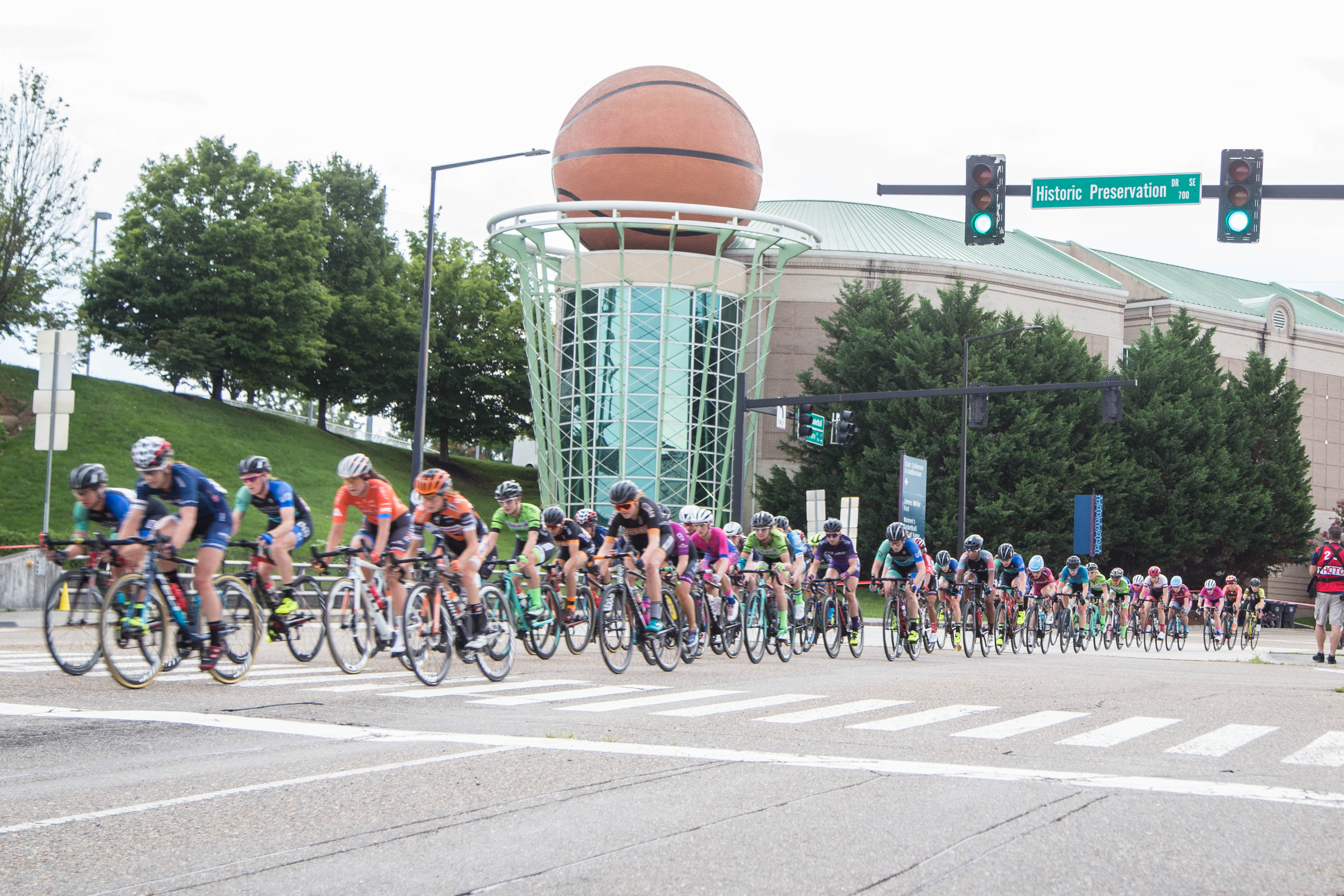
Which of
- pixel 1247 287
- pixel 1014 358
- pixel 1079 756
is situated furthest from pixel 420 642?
pixel 1247 287

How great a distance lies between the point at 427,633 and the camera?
11281 mm

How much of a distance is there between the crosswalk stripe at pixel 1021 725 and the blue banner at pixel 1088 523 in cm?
3340

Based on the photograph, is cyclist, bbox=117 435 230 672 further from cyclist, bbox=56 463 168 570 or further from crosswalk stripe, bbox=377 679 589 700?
crosswalk stripe, bbox=377 679 589 700

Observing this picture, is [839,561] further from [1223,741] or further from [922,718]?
[1223,741]

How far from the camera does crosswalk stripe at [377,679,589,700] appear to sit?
10430 mm

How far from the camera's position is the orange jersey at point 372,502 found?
11.7 metres

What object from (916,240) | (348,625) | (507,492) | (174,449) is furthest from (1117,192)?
(916,240)

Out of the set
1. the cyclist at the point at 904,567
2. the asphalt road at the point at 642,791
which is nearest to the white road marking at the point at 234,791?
the asphalt road at the point at 642,791

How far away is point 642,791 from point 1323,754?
14.7 ft

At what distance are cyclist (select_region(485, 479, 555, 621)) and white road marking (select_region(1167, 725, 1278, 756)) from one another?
721 centimetres

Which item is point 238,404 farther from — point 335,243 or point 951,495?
point 951,495

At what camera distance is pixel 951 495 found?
43.7m

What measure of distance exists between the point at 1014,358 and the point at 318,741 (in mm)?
41428

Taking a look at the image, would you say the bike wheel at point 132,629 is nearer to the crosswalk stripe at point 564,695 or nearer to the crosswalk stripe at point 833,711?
the crosswalk stripe at point 564,695
